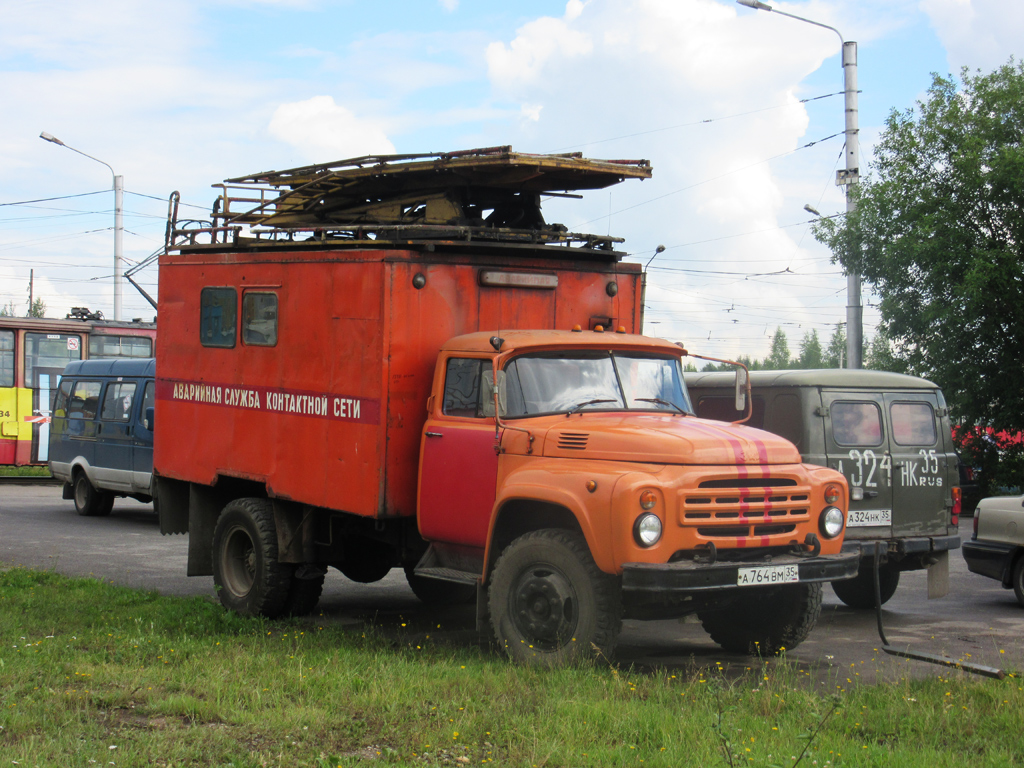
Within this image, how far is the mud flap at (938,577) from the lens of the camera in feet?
34.0

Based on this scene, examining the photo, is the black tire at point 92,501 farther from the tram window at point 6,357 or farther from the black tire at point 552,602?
the black tire at point 552,602

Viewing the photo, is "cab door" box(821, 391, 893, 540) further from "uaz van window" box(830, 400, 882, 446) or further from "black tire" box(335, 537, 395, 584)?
"black tire" box(335, 537, 395, 584)

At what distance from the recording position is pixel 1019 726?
591 centimetres

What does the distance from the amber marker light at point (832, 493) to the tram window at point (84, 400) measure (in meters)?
14.6

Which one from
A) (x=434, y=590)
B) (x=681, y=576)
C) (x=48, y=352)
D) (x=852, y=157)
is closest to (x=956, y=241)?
(x=852, y=157)

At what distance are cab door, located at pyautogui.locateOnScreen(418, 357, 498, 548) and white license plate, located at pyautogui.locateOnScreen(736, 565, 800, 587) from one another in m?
1.84

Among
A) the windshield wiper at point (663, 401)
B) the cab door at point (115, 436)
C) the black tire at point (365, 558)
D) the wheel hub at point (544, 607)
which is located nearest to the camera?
the wheel hub at point (544, 607)

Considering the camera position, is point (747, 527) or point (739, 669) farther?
point (739, 669)

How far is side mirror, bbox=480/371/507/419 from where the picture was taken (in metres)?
7.89

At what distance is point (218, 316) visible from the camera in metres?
10.3

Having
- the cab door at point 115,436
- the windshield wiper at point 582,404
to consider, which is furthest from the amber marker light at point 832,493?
the cab door at point 115,436

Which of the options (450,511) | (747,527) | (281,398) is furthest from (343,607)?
(747,527)

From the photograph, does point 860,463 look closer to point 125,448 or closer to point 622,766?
point 622,766

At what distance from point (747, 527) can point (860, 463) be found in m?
3.63
